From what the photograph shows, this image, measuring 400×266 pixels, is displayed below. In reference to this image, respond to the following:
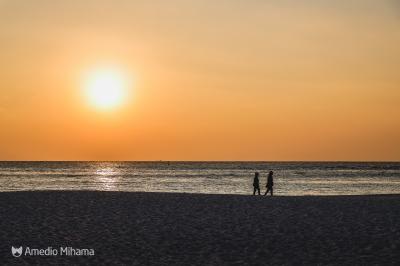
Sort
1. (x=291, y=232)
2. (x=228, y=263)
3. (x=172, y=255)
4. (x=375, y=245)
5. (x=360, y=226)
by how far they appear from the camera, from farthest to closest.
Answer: (x=360, y=226)
(x=291, y=232)
(x=375, y=245)
(x=172, y=255)
(x=228, y=263)

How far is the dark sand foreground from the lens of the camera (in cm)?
1407

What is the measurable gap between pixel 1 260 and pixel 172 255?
4314 millimetres

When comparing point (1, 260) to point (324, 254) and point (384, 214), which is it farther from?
point (384, 214)

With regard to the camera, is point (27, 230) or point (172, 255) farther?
point (27, 230)

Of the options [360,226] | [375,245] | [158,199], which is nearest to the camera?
[375,245]

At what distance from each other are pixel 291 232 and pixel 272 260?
4.16 metres

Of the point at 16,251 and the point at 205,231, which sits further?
the point at 205,231

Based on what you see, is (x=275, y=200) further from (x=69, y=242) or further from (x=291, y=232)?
(x=69, y=242)

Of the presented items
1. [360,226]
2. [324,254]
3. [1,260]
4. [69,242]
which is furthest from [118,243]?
[360,226]

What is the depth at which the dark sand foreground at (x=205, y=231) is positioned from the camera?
46.2 ft

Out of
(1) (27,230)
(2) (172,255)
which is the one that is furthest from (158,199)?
(2) (172,255)

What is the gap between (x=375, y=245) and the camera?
1542 cm

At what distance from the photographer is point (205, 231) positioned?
59.1 ft

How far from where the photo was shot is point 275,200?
95.1ft
